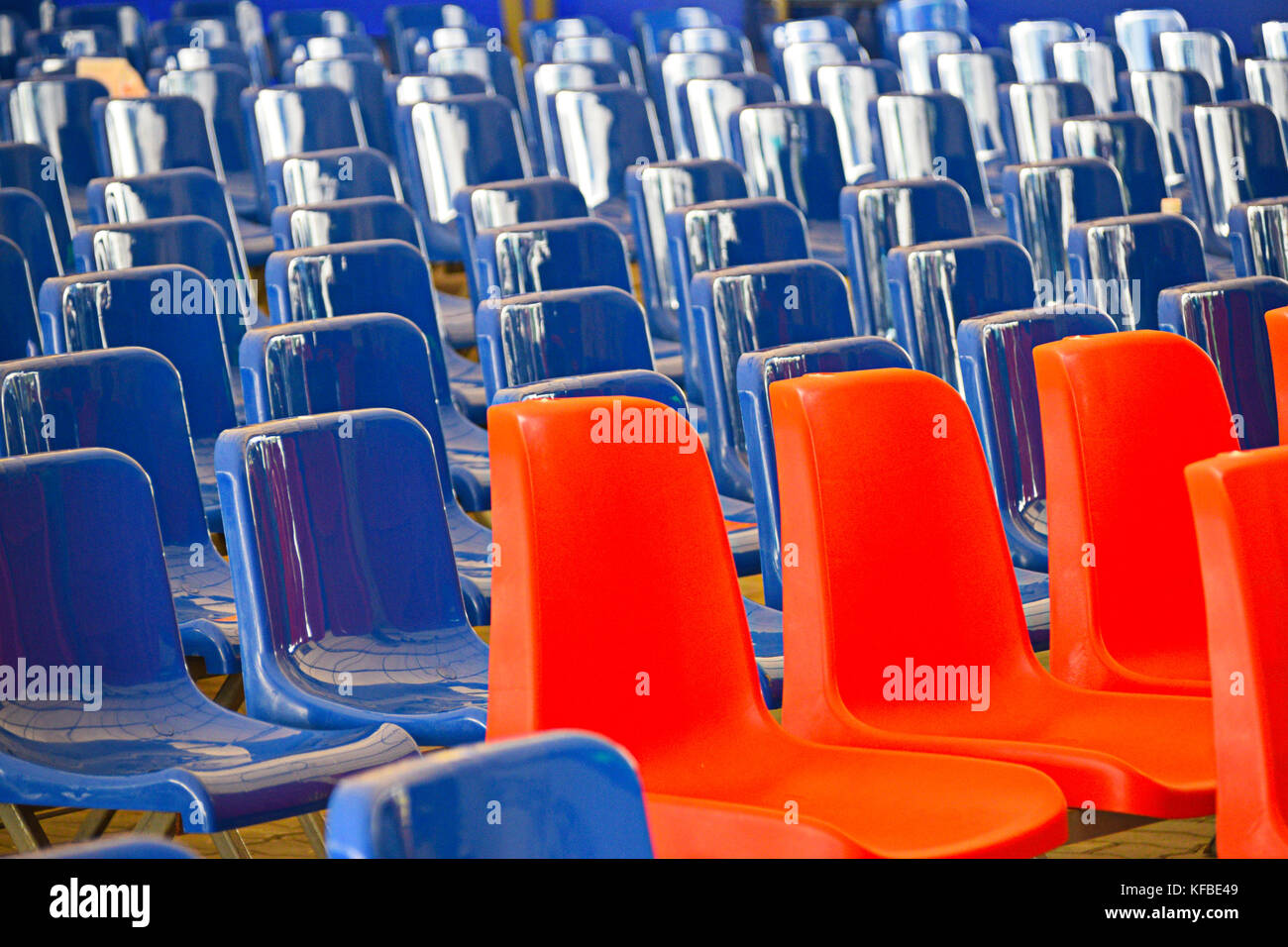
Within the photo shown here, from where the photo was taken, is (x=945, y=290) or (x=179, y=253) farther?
(x=179, y=253)

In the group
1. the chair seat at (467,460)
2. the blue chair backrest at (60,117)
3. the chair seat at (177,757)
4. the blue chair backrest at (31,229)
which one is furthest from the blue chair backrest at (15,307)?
the blue chair backrest at (60,117)

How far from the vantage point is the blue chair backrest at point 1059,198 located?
4699 mm

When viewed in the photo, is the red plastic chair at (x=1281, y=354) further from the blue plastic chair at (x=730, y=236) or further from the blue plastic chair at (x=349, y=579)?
the blue plastic chair at (x=730, y=236)

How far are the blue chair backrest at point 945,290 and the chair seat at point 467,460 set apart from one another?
3.07 ft

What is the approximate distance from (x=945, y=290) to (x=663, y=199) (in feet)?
4.36

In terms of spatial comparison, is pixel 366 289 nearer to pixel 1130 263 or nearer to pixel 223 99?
pixel 1130 263

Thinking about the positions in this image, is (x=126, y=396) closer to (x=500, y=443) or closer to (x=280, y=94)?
(x=500, y=443)

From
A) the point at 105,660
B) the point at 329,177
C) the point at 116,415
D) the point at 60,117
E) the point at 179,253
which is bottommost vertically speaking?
the point at 105,660

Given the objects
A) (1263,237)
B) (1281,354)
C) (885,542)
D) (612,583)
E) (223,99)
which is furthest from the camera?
(223,99)

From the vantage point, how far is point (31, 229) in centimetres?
427

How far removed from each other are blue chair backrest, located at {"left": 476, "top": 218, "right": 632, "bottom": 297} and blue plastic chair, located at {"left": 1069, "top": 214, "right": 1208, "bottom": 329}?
1.05 meters

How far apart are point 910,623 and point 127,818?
1.60 m

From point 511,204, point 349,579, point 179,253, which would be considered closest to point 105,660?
point 349,579
